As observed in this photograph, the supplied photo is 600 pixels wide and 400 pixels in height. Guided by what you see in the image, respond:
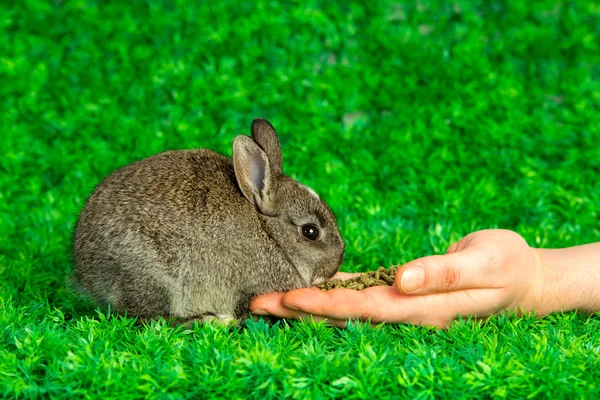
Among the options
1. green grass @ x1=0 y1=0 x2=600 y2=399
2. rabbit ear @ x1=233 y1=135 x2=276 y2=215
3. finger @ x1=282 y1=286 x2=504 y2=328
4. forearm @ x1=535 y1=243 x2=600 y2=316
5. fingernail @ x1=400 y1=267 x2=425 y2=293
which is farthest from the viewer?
green grass @ x1=0 y1=0 x2=600 y2=399

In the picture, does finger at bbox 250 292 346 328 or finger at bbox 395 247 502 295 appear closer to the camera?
finger at bbox 395 247 502 295

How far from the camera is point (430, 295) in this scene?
167 inches

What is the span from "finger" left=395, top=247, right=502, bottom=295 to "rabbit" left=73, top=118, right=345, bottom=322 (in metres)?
0.79

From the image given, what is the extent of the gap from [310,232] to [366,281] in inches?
18.3

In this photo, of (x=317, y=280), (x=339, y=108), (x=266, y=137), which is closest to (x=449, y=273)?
(x=317, y=280)

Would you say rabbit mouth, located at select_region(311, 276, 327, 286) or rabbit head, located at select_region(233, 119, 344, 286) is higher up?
Answer: rabbit head, located at select_region(233, 119, 344, 286)

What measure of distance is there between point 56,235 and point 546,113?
440 cm

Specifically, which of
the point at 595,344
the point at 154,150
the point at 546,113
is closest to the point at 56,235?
the point at 154,150

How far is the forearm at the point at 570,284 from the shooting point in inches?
181

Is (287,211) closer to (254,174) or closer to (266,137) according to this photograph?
(254,174)

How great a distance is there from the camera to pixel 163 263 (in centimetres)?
414

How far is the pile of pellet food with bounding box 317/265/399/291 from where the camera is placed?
4551 mm

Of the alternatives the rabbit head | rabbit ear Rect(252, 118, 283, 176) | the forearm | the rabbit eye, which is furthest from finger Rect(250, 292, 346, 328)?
the forearm

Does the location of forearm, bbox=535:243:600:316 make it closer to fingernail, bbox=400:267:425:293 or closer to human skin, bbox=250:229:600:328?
human skin, bbox=250:229:600:328
